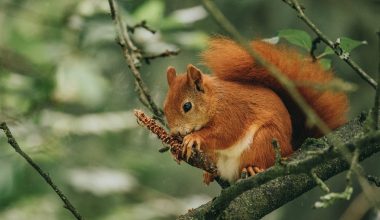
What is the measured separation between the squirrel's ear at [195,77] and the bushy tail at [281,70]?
0.25 ft

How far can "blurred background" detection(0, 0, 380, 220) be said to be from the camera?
11.1 ft

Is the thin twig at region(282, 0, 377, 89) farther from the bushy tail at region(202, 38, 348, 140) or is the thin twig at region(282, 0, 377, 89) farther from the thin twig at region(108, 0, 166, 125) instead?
the thin twig at region(108, 0, 166, 125)

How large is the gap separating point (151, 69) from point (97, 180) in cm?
78

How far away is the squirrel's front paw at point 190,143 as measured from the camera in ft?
7.51

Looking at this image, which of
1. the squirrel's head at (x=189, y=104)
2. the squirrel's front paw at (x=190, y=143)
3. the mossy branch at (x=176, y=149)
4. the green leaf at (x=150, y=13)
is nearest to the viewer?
the mossy branch at (x=176, y=149)

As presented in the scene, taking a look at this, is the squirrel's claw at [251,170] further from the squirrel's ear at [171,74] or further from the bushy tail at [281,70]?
the squirrel's ear at [171,74]

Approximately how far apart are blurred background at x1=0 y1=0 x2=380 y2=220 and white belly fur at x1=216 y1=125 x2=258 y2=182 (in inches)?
28.0

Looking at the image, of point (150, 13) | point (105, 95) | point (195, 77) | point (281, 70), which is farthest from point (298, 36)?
point (105, 95)

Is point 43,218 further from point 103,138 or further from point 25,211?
point 103,138

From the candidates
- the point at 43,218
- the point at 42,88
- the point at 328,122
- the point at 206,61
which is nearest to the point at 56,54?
the point at 42,88

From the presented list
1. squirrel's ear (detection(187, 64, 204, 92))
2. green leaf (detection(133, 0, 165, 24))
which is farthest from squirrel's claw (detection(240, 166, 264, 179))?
green leaf (detection(133, 0, 165, 24))

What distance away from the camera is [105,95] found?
432 cm

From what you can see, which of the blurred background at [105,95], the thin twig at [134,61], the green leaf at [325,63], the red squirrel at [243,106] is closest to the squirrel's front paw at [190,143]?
the red squirrel at [243,106]

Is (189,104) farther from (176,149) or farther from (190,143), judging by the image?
(176,149)
